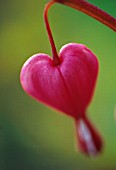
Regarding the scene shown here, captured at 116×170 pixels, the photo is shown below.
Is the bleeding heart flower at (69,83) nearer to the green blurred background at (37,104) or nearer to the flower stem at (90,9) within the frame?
the flower stem at (90,9)

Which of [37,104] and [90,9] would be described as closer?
[90,9]

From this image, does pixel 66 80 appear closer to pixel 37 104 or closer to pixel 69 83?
pixel 69 83

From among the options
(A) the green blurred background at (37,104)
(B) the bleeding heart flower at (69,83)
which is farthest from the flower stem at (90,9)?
(A) the green blurred background at (37,104)

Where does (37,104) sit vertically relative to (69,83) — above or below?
below

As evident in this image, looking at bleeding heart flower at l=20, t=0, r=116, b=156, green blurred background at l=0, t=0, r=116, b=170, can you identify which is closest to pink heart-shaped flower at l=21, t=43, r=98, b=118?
bleeding heart flower at l=20, t=0, r=116, b=156

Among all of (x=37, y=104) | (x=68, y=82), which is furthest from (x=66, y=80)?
(x=37, y=104)

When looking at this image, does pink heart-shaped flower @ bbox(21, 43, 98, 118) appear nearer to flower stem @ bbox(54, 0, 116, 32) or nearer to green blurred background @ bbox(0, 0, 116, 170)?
flower stem @ bbox(54, 0, 116, 32)
